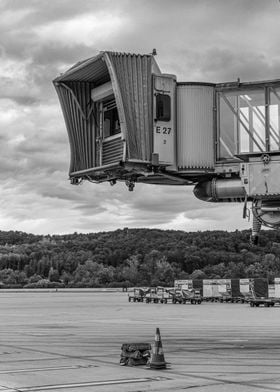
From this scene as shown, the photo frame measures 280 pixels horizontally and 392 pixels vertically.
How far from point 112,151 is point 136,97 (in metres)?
1.71

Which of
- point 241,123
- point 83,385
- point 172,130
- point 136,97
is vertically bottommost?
point 83,385

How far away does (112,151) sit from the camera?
17.5 metres

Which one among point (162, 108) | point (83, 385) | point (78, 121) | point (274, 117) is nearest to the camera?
point (83, 385)

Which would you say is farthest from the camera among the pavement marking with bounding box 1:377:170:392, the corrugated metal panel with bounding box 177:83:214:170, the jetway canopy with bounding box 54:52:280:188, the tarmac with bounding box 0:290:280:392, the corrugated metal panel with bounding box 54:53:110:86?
the corrugated metal panel with bounding box 177:83:214:170

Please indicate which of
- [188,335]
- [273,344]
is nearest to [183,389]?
[273,344]

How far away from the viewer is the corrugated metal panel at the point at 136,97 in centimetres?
1644

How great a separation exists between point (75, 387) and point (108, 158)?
22.7 ft

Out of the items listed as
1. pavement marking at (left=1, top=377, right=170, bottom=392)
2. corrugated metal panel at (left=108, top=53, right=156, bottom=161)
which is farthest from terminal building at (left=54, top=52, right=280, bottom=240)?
pavement marking at (left=1, top=377, right=170, bottom=392)

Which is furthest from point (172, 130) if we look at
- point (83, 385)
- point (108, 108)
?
point (83, 385)

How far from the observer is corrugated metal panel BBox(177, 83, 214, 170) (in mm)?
17469

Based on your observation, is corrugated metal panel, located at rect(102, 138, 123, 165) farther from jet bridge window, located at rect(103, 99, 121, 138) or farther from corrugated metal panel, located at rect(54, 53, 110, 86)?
corrugated metal panel, located at rect(54, 53, 110, 86)

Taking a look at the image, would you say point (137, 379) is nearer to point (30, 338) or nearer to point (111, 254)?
point (30, 338)

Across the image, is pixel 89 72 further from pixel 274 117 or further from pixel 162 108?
pixel 274 117

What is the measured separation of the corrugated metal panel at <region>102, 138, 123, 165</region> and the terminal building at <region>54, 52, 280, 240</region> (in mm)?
Result: 30
